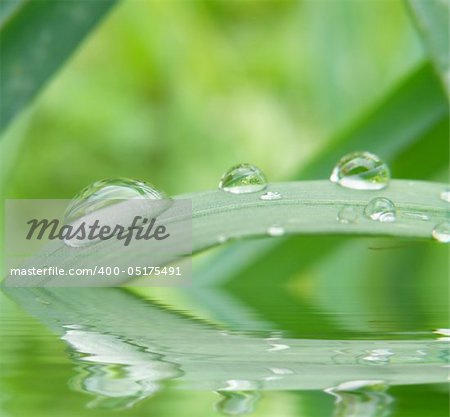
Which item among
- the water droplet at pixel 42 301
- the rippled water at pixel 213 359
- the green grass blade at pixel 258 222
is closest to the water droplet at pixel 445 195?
the green grass blade at pixel 258 222

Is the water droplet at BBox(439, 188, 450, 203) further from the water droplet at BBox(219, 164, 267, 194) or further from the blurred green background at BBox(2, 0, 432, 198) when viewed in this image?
the blurred green background at BBox(2, 0, 432, 198)

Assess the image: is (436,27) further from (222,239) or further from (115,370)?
(115,370)

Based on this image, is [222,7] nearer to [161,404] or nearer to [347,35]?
[347,35]

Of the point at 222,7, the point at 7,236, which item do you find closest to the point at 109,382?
the point at 7,236

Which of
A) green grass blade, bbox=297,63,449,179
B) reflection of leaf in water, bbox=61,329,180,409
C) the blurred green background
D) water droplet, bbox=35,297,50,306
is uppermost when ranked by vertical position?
the blurred green background

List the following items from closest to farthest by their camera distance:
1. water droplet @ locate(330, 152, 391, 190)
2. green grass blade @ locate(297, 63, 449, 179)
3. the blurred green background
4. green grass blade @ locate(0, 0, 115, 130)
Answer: water droplet @ locate(330, 152, 391, 190), green grass blade @ locate(0, 0, 115, 130), green grass blade @ locate(297, 63, 449, 179), the blurred green background

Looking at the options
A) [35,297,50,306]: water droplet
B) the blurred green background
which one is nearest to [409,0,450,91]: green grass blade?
[35,297,50,306]: water droplet

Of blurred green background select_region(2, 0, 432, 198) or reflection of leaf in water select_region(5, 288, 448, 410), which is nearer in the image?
reflection of leaf in water select_region(5, 288, 448, 410)

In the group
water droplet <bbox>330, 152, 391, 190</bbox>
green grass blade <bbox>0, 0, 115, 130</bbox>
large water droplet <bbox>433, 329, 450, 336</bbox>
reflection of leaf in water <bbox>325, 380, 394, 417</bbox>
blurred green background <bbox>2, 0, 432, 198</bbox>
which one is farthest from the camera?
blurred green background <bbox>2, 0, 432, 198</bbox>
